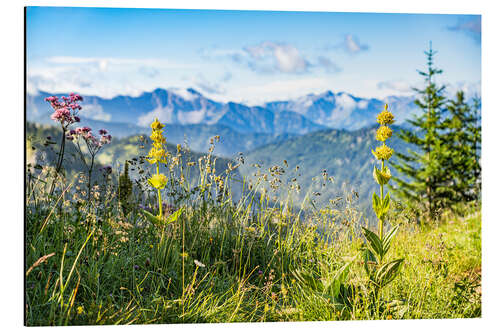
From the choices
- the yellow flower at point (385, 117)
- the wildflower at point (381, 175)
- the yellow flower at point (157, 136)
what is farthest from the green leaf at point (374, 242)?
the yellow flower at point (157, 136)

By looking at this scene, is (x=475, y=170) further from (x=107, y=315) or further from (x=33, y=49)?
(x=33, y=49)

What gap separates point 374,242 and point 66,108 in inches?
94.6

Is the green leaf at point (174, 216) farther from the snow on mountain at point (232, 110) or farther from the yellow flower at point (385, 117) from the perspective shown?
the yellow flower at point (385, 117)

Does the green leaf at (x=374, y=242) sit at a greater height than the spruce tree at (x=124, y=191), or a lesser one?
lesser

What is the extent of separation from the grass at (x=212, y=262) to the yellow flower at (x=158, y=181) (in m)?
0.12

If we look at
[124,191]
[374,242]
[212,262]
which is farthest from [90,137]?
[374,242]

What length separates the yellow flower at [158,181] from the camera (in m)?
3.15

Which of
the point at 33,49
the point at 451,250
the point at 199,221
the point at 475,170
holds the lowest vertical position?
the point at 451,250

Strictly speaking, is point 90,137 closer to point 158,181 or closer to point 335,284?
point 158,181

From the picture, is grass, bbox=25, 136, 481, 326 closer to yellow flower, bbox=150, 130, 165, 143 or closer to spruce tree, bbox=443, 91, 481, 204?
yellow flower, bbox=150, 130, 165, 143

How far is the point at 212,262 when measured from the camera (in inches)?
131
